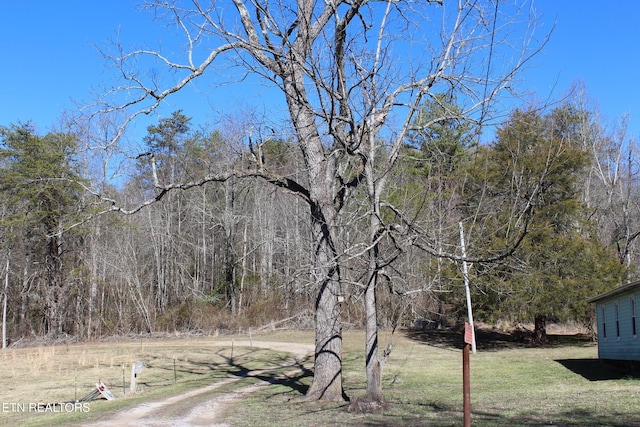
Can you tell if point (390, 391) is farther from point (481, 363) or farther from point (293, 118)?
point (481, 363)

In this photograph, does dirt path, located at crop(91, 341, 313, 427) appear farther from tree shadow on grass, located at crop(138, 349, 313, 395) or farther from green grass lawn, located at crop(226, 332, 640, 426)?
tree shadow on grass, located at crop(138, 349, 313, 395)

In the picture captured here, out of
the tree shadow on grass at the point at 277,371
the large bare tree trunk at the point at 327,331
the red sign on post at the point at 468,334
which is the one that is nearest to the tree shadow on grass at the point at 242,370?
the tree shadow on grass at the point at 277,371

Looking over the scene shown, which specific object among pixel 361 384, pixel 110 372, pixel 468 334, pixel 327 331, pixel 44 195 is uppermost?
pixel 44 195

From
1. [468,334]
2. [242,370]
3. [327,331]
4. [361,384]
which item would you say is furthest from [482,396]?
[242,370]

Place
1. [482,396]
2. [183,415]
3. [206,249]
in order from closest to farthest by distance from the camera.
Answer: [183,415] → [482,396] → [206,249]

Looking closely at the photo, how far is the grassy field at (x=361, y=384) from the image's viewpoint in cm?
1038

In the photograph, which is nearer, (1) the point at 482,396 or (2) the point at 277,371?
(1) the point at 482,396

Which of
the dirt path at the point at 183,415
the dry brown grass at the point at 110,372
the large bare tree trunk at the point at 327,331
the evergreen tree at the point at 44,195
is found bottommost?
the dry brown grass at the point at 110,372

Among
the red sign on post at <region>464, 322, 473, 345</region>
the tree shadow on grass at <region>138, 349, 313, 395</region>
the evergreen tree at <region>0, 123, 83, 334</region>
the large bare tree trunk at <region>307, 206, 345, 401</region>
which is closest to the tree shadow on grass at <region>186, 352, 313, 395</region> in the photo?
the tree shadow on grass at <region>138, 349, 313, 395</region>

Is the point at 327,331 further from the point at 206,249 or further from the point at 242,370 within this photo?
the point at 206,249

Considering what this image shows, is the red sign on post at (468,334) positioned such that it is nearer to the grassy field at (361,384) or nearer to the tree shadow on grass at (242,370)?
the grassy field at (361,384)

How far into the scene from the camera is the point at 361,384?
1634cm

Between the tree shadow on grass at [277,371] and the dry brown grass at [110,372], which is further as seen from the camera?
the tree shadow on grass at [277,371]

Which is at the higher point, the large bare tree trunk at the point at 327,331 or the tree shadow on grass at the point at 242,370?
the large bare tree trunk at the point at 327,331
